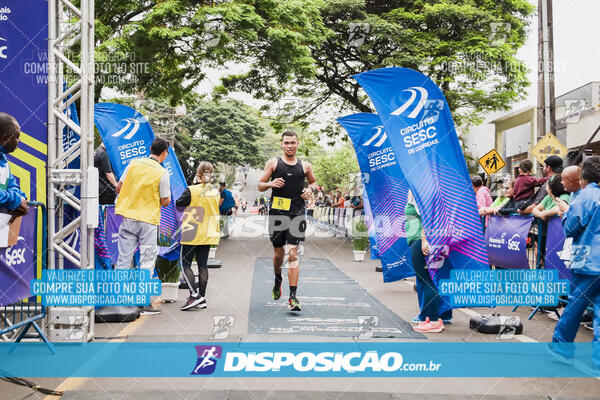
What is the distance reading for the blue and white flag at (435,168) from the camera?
661 centimetres

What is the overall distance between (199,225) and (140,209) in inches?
45.8

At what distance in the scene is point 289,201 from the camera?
753 cm

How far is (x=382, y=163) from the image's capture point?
10.1 meters

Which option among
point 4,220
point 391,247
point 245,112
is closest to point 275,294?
point 391,247

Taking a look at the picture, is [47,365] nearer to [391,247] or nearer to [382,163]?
[391,247]

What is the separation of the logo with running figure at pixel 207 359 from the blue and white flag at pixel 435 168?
9.08 feet

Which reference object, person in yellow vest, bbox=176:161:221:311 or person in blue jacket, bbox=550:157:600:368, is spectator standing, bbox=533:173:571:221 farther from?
person in yellow vest, bbox=176:161:221:311

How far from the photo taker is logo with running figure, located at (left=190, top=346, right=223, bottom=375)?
187 inches

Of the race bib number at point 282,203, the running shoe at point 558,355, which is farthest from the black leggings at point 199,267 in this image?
the running shoe at point 558,355

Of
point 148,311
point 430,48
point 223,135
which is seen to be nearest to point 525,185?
point 148,311

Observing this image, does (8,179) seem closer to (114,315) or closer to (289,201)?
(114,315)

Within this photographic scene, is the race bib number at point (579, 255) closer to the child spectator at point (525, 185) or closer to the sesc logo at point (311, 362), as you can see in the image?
the sesc logo at point (311, 362)

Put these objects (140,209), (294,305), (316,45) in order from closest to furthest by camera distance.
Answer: (140,209)
(294,305)
(316,45)

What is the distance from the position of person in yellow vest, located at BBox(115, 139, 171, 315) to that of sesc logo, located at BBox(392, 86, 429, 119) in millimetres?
2833
